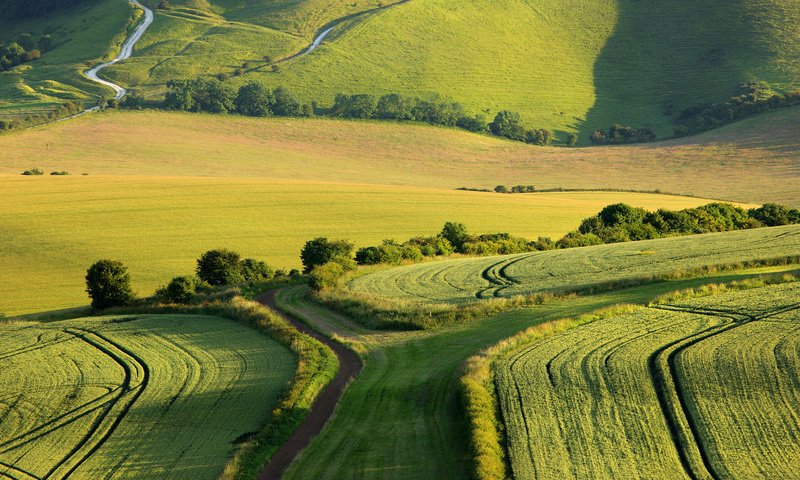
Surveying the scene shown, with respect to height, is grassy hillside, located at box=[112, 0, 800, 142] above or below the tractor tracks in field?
above

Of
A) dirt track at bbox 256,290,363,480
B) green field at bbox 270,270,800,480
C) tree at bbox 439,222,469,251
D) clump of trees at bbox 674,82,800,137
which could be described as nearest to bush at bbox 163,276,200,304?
green field at bbox 270,270,800,480

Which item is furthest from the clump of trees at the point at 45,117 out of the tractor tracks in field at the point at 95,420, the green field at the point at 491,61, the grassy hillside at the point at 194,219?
the tractor tracks in field at the point at 95,420

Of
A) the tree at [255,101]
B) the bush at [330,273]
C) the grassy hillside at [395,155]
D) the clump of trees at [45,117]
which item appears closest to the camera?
the bush at [330,273]

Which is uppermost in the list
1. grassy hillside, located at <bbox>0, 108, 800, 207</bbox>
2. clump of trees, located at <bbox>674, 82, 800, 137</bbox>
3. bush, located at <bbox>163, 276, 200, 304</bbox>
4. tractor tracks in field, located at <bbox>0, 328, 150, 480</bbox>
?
clump of trees, located at <bbox>674, 82, 800, 137</bbox>

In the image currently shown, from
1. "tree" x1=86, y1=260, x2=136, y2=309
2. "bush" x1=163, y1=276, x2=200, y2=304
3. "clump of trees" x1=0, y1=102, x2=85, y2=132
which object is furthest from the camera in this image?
"clump of trees" x1=0, y1=102, x2=85, y2=132

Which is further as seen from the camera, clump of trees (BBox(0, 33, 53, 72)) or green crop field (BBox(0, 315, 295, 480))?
clump of trees (BBox(0, 33, 53, 72))

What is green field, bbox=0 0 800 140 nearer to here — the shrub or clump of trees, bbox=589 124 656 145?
clump of trees, bbox=589 124 656 145

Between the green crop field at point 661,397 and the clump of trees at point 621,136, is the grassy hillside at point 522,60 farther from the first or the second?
the green crop field at point 661,397
